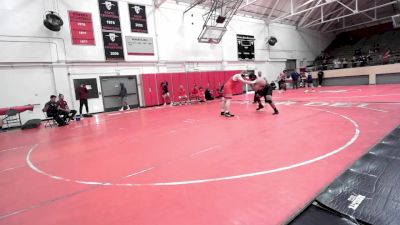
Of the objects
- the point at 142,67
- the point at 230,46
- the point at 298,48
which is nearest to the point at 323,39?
the point at 298,48

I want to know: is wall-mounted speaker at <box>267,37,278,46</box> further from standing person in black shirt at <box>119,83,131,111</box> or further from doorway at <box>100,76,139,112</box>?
standing person in black shirt at <box>119,83,131,111</box>

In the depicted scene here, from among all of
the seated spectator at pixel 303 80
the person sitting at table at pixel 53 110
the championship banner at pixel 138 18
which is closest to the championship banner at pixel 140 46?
the championship banner at pixel 138 18

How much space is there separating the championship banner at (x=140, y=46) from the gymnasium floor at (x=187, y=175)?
1052 centimetres

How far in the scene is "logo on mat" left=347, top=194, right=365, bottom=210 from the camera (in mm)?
2072

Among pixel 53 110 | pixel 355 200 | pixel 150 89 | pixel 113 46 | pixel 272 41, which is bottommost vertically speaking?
pixel 355 200

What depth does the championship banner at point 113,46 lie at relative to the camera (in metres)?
13.7

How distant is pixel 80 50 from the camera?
12.9 m

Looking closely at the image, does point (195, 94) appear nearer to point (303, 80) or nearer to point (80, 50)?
point (80, 50)

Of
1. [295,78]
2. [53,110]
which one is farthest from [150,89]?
[295,78]

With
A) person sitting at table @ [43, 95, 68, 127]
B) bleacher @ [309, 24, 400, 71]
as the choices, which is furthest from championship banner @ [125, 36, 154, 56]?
bleacher @ [309, 24, 400, 71]

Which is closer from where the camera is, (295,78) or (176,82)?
(176,82)

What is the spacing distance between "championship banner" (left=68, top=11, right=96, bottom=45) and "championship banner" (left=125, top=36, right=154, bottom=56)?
6.88 ft

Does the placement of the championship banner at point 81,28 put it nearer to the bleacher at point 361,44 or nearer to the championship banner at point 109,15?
the championship banner at point 109,15

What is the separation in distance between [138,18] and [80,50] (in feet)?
14.1
